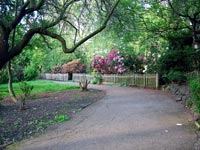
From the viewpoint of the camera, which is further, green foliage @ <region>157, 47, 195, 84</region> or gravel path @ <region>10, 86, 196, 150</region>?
green foliage @ <region>157, 47, 195, 84</region>

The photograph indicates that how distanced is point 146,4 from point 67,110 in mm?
9200

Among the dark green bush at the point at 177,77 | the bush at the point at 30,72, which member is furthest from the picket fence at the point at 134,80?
the bush at the point at 30,72

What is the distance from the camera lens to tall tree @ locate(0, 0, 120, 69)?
940 centimetres

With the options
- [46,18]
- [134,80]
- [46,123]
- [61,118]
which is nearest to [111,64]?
[134,80]

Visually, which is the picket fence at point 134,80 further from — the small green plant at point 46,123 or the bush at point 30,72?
the small green plant at point 46,123

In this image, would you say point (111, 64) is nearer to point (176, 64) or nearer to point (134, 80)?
point (134, 80)

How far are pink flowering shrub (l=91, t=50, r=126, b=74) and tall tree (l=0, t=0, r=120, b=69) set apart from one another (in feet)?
39.2

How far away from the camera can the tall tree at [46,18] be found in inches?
370

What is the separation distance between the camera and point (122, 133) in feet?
21.6

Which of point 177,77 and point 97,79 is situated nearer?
point 177,77

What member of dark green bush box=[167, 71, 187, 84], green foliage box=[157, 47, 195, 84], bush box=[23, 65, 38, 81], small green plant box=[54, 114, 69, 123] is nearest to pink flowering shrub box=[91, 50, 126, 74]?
green foliage box=[157, 47, 195, 84]

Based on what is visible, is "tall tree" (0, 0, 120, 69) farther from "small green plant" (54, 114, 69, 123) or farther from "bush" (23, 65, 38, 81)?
"bush" (23, 65, 38, 81)

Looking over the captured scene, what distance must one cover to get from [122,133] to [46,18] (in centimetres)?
693

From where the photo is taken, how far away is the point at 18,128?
7.80 metres
